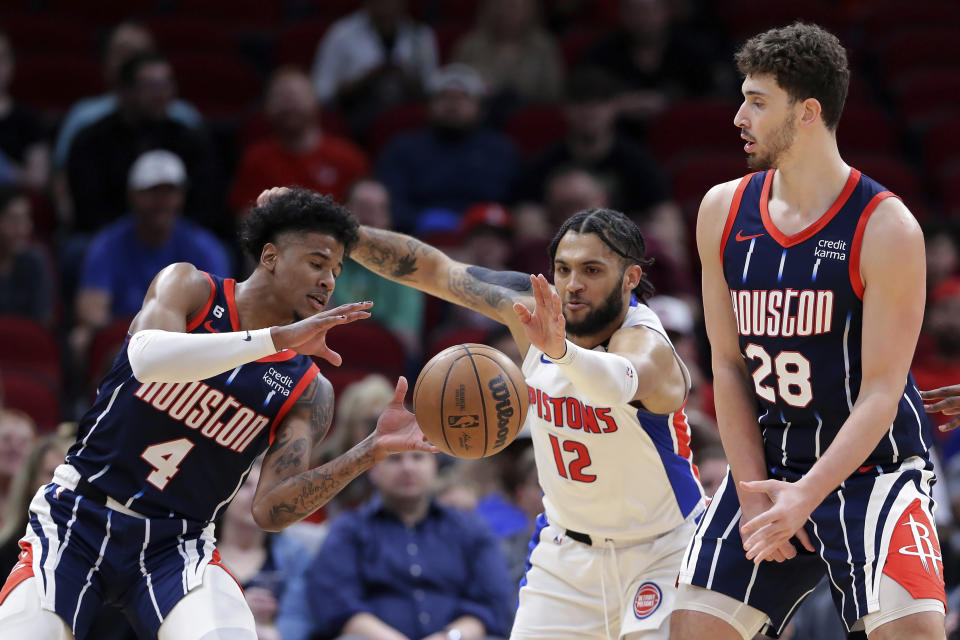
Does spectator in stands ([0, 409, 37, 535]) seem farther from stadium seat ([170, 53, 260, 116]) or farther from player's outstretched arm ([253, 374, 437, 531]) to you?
stadium seat ([170, 53, 260, 116])

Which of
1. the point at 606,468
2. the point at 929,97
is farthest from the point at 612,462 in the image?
the point at 929,97

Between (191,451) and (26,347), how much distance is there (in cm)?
423

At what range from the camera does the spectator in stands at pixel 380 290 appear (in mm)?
9070

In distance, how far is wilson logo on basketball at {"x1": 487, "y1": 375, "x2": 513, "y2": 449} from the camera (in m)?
4.84

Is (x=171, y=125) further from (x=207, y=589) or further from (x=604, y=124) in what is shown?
(x=207, y=589)

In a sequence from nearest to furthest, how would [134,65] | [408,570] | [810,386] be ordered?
[810,386] < [408,570] < [134,65]

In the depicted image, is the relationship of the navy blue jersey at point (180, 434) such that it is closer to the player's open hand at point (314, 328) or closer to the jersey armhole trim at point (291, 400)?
the jersey armhole trim at point (291, 400)

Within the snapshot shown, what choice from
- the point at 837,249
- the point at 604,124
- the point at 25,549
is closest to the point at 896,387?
the point at 837,249

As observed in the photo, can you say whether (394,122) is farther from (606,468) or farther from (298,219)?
(606,468)

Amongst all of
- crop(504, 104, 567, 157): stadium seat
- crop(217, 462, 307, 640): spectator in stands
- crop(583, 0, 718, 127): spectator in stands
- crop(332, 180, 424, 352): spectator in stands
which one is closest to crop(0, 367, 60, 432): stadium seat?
crop(217, 462, 307, 640): spectator in stands

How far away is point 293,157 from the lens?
998 centimetres

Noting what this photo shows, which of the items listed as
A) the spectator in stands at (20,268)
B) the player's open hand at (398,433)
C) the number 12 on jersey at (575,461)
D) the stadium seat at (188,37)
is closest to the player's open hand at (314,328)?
the player's open hand at (398,433)

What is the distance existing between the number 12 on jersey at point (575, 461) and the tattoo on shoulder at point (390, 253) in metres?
1.20

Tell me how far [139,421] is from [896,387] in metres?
2.74
